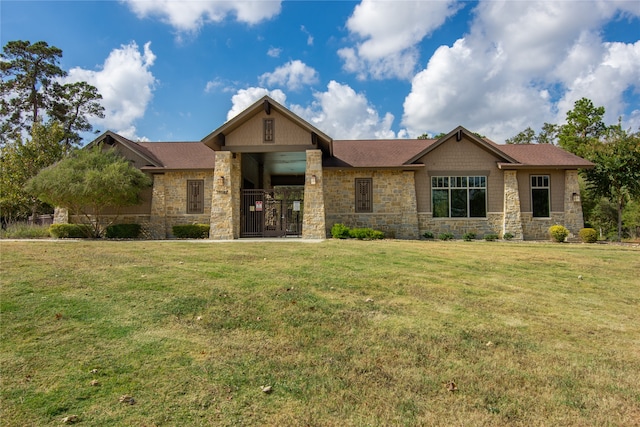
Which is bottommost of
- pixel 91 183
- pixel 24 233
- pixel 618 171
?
pixel 24 233

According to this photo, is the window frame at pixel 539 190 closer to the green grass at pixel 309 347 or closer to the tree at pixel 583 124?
the green grass at pixel 309 347

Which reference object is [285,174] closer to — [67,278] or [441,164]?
[441,164]

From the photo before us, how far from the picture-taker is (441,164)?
2086cm

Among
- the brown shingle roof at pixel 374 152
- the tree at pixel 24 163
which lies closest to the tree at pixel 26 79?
the tree at pixel 24 163

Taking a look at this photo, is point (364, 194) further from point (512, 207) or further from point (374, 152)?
point (512, 207)

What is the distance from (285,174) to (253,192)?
754cm

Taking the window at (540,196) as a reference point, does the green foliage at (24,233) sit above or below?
below

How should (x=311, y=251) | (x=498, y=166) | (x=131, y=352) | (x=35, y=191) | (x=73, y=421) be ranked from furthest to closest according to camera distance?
(x=498, y=166)
(x=35, y=191)
(x=311, y=251)
(x=131, y=352)
(x=73, y=421)

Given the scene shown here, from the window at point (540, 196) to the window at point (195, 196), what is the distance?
53.7ft

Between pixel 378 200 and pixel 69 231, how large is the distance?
14678 millimetres

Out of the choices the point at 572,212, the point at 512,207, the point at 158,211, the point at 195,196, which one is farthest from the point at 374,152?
the point at 158,211

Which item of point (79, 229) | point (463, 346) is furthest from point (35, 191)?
point (463, 346)

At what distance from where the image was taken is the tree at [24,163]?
26531 millimetres

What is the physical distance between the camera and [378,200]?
20.8 meters
